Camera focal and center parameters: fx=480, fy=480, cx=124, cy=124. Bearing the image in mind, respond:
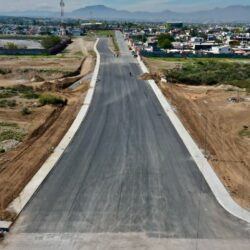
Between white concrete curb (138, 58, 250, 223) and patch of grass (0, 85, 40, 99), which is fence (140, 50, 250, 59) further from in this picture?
white concrete curb (138, 58, 250, 223)

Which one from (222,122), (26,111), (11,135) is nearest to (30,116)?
(26,111)

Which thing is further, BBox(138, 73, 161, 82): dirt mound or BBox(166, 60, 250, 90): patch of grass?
BBox(166, 60, 250, 90): patch of grass

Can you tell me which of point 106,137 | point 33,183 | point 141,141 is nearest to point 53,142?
point 106,137

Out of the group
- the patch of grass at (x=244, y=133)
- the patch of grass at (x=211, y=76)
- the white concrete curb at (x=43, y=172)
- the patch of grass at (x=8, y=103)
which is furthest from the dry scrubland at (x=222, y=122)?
the patch of grass at (x=8, y=103)

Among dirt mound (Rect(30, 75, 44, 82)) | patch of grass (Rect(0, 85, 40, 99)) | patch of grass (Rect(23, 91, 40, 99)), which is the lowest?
dirt mound (Rect(30, 75, 44, 82))

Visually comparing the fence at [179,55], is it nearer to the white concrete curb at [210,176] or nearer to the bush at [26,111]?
the white concrete curb at [210,176]

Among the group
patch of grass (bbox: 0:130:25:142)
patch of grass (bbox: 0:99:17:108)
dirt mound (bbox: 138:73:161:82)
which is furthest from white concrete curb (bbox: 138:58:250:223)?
dirt mound (bbox: 138:73:161:82)

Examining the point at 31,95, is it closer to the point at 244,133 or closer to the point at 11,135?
the point at 11,135
